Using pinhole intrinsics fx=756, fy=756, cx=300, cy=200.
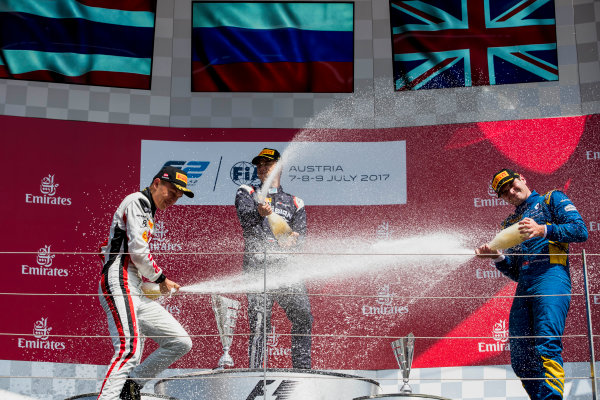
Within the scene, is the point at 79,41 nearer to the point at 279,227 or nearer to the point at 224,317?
the point at 279,227

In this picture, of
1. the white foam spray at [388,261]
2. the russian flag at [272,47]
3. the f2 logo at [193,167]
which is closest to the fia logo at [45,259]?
the white foam spray at [388,261]

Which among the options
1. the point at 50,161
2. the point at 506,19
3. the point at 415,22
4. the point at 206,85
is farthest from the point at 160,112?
the point at 506,19

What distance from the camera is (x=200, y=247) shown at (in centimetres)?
582

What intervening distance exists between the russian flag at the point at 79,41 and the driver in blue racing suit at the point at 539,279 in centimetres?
330

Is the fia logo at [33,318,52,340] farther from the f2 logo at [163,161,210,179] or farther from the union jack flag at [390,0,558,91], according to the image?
the union jack flag at [390,0,558,91]

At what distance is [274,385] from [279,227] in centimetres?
142

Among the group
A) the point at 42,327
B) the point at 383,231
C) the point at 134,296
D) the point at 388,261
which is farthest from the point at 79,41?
the point at 134,296

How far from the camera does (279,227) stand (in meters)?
4.93

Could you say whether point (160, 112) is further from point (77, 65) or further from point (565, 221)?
point (565, 221)

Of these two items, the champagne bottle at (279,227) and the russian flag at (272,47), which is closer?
the champagne bottle at (279,227)

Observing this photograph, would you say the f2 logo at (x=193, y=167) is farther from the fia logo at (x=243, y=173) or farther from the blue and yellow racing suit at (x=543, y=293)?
the blue and yellow racing suit at (x=543, y=293)

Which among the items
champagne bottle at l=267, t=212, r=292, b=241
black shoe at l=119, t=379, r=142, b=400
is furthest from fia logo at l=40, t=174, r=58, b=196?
black shoe at l=119, t=379, r=142, b=400

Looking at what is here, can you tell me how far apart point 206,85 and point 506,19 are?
249cm

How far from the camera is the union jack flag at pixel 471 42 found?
5.98 meters
